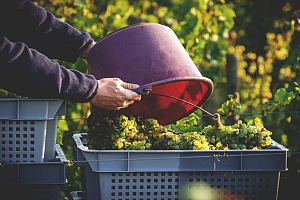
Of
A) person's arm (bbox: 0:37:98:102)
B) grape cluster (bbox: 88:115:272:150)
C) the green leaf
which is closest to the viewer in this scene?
person's arm (bbox: 0:37:98:102)

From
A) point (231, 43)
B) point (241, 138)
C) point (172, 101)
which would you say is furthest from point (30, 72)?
point (231, 43)

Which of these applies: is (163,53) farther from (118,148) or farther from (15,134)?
(15,134)

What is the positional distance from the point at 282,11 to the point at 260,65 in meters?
1.67

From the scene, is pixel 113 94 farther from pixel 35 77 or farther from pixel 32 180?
pixel 32 180

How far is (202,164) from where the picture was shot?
8.69 ft

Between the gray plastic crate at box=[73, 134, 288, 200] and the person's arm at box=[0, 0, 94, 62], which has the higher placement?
the person's arm at box=[0, 0, 94, 62]

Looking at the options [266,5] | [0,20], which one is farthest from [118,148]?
[266,5]

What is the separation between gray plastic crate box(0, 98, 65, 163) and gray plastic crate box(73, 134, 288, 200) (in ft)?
0.59

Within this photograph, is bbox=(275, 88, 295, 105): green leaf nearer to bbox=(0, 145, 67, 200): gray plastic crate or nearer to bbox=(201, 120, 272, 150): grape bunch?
bbox=(201, 120, 272, 150): grape bunch

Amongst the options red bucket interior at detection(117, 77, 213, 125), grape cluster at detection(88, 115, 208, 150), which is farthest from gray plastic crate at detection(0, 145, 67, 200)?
red bucket interior at detection(117, 77, 213, 125)

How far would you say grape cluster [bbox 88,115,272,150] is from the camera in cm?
272

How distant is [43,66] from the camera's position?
8.29 ft

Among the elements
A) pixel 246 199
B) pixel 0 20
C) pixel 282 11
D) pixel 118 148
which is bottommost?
pixel 246 199

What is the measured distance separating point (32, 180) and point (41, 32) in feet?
2.51
